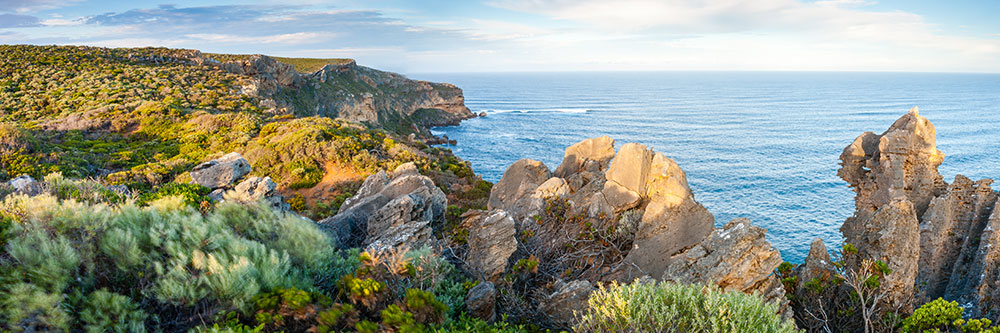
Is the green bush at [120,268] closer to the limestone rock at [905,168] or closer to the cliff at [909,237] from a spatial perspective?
the cliff at [909,237]

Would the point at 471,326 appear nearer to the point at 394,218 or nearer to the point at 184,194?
A: the point at 394,218

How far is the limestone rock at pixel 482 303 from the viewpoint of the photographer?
751cm

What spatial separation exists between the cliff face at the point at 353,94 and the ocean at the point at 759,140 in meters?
8.50

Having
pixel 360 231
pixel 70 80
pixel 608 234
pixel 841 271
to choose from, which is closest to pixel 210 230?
pixel 360 231

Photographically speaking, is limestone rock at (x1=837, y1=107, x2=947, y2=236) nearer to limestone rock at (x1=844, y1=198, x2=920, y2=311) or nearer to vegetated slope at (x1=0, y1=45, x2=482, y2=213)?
limestone rock at (x1=844, y1=198, x2=920, y2=311)

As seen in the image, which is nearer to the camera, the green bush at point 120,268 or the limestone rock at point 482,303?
the green bush at point 120,268

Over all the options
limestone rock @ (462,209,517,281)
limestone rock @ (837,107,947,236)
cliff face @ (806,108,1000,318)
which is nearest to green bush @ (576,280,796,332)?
limestone rock @ (462,209,517,281)

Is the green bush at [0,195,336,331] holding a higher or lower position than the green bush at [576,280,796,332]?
higher

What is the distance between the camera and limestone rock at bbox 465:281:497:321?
7.51 meters

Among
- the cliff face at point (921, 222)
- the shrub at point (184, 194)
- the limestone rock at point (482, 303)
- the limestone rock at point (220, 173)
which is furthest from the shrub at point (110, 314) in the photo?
the limestone rock at point (220, 173)

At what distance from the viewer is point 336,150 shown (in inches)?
1166

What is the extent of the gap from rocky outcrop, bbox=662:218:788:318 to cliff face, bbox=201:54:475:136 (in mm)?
44514

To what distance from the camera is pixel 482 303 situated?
755 centimetres

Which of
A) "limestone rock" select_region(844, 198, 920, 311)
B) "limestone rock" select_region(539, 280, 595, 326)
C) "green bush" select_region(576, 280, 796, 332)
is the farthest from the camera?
"limestone rock" select_region(844, 198, 920, 311)
